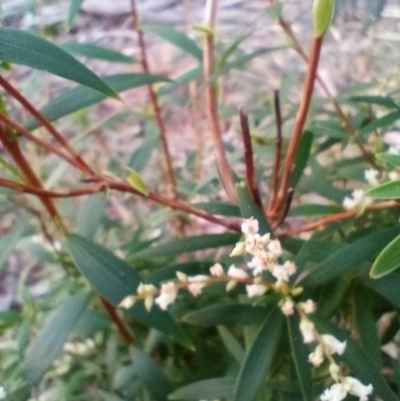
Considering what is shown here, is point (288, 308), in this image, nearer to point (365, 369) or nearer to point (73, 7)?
point (365, 369)

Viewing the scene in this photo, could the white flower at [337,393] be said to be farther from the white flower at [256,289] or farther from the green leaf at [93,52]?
the green leaf at [93,52]

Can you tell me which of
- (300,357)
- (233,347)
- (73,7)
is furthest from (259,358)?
(73,7)

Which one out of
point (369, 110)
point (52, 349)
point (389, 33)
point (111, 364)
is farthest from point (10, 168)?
point (389, 33)

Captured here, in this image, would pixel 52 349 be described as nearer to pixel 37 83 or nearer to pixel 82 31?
pixel 37 83

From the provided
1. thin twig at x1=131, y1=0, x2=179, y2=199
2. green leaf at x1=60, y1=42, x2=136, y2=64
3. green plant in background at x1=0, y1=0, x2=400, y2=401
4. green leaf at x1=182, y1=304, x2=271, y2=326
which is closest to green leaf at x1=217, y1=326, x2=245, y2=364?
green plant in background at x1=0, y1=0, x2=400, y2=401

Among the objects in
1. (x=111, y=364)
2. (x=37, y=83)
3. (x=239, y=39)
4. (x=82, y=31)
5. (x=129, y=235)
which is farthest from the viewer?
(x=82, y=31)

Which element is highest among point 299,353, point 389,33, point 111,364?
point 389,33

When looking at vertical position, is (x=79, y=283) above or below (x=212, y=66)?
below
